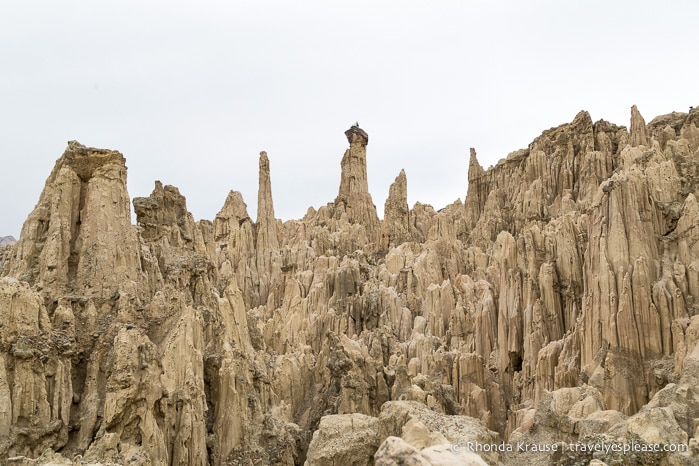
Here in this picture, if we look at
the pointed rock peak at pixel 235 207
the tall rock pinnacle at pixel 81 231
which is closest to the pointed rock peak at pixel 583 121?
the pointed rock peak at pixel 235 207

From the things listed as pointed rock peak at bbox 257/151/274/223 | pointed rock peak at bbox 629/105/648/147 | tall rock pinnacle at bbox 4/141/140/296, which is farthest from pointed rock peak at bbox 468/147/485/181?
tall rock pinnacle at bbox 4/141/140/296

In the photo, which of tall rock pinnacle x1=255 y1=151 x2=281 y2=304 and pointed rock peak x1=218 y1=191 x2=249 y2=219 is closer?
tall rock pinnacle x1=255 y1=151 x2=281 y2=304

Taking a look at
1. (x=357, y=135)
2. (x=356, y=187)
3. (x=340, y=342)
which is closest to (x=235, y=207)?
(x=356, y=187)

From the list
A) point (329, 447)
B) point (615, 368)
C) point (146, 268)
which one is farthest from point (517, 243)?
point (329, 447)

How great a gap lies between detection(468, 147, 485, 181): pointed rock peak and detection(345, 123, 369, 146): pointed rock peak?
19.5 meters

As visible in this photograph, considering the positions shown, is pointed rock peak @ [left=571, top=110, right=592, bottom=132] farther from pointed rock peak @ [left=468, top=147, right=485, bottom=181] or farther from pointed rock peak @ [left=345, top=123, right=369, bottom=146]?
pointed rock peak @ [left=345, top=123, right=369, bottom=146]

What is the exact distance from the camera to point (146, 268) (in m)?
22.4

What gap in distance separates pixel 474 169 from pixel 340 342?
55.6 metres

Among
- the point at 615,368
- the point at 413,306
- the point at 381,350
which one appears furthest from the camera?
the point at 413,306

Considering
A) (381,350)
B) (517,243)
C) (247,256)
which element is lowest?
(381,350)

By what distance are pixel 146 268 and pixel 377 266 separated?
44052mm

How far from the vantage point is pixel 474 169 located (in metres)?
81.4

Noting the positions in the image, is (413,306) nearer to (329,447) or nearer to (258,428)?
(258,428)

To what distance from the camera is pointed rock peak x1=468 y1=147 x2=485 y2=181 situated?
265 ft
